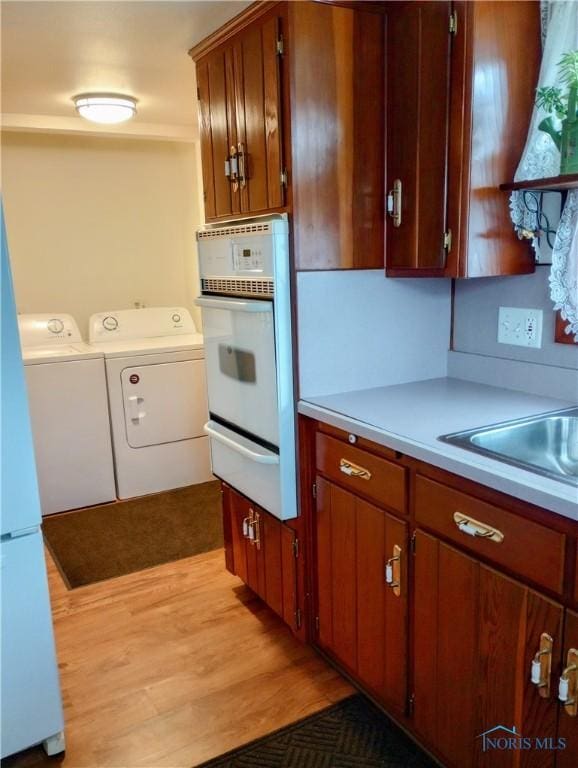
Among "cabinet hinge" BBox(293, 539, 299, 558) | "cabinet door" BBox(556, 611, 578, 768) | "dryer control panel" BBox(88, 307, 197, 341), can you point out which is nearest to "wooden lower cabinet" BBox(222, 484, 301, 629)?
"cabinet hinge" BBox(293, 539, 299, 558)

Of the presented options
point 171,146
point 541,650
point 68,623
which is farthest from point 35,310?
point 541,650

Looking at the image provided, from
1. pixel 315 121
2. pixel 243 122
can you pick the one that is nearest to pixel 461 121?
pixel 315 121

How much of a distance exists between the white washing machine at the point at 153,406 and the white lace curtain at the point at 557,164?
233 cm

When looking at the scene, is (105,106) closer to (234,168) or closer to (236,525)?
(234,168)

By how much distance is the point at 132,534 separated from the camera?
3.09 m

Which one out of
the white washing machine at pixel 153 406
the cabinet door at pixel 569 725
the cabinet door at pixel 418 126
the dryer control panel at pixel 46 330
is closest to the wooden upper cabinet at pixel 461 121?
the cabinet door at pixel 418 126

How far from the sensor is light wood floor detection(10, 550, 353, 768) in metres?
1.76

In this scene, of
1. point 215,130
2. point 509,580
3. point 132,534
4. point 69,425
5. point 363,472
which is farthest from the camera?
point 69,425

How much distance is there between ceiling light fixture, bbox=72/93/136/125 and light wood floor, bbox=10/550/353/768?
7.12 feet

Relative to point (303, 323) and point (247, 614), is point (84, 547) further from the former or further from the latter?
point (303, 323)

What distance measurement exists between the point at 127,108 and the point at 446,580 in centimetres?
258

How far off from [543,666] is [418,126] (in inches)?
55.4

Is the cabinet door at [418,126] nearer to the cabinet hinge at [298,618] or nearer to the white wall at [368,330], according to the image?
the white wall at [368,330]

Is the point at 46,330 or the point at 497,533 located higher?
the point at 46,330
